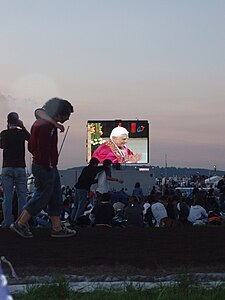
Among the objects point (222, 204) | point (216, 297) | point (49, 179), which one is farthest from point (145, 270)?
point (222, 204)

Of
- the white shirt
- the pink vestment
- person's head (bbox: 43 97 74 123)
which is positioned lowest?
the pink vestment

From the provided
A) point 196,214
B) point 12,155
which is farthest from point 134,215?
point 12,155

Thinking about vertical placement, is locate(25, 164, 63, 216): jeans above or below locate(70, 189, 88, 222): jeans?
above

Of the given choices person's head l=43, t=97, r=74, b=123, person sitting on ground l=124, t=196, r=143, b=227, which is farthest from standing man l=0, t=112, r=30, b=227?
person sitting on ground l=124, t=196, r=143, b=227

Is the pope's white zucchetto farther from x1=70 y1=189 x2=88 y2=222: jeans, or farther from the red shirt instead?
the red shirt

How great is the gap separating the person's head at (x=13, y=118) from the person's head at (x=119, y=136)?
4100 centimetres

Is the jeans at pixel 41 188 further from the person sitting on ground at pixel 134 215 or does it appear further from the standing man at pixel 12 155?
the person sitting on ground at pixel 134 215

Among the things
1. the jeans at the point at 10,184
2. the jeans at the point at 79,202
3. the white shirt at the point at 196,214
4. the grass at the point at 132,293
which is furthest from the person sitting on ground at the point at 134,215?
the grass at the point at 132,293

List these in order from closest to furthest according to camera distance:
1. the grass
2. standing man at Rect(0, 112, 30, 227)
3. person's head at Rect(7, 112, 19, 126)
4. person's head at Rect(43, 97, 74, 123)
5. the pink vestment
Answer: the grass, person's head at Rect(43, 97, 74, 123), person's head at Rect(7, 112, 19, 126), standing man at Rect(0, 112, 30, 227), the pink vestment

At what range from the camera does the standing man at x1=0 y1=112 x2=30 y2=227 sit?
981cm

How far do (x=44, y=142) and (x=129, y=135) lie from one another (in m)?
43.2

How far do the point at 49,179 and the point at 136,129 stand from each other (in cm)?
4351

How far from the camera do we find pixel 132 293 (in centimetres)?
565

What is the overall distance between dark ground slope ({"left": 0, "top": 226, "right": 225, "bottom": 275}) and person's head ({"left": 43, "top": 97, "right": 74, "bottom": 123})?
161 centimetres
